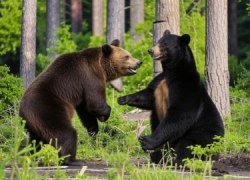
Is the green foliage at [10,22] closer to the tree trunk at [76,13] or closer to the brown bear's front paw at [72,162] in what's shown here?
the tree trunk at [76,13]

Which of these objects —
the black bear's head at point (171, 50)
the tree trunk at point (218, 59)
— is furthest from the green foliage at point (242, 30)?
the black bear's head at point (171, 50)

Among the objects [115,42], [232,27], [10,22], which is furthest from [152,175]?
[232,27]

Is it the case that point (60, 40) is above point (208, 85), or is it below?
above

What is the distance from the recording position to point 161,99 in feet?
32.6

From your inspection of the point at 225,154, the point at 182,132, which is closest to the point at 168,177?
the point at 182,132

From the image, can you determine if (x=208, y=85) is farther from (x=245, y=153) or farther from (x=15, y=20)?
(x=15, y=20)

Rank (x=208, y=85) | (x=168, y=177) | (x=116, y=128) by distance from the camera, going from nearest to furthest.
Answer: (x=168, y=177)
(x=116, y=128)
(x=208, y=85)

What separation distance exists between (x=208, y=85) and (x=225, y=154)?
279 cm

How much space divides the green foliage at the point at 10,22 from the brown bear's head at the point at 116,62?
18.4 meters

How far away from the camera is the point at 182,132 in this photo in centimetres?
970

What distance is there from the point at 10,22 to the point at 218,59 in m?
16.8

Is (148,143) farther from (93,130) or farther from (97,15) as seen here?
(97,15)

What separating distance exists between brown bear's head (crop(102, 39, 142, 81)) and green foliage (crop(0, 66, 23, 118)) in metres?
3.74

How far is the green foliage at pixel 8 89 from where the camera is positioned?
14.7 metres
